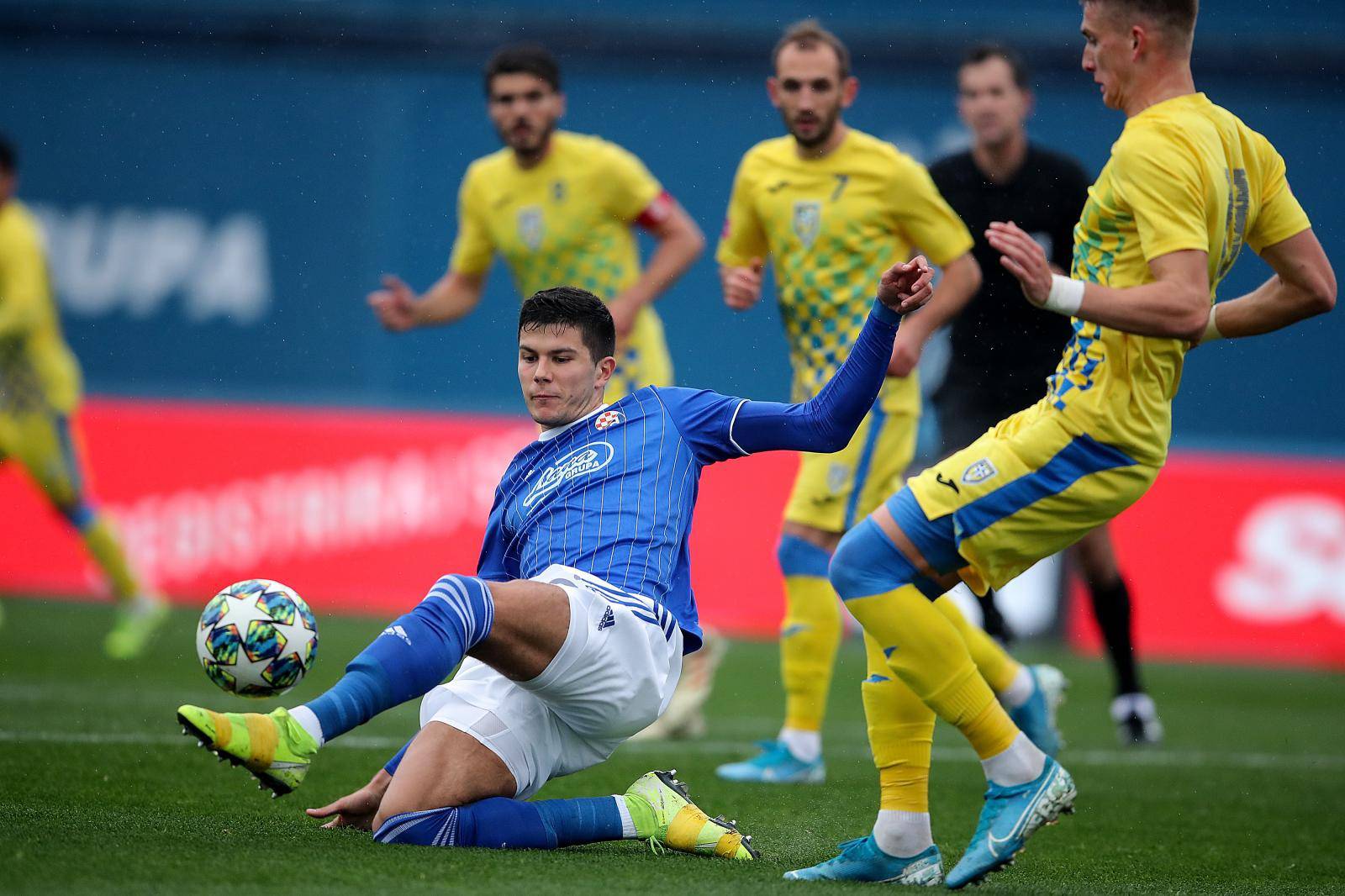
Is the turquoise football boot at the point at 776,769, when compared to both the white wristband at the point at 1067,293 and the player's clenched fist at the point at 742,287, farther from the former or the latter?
the white wristband at the point at 1067,293

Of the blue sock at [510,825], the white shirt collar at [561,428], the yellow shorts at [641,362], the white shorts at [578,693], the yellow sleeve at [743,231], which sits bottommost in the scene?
the blue sock at [510,825]

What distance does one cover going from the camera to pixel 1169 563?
11.2 meters

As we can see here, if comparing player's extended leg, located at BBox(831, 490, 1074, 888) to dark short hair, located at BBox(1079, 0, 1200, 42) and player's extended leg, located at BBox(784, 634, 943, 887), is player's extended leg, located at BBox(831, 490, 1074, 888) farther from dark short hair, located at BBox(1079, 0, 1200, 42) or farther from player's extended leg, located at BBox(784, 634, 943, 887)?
dark short hair, located at BBox(1079, 0, 1200, 42)

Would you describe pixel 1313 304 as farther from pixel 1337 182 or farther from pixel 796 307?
pixel 1337 182

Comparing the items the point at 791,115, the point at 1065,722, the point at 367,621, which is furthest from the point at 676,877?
the point at 367,621

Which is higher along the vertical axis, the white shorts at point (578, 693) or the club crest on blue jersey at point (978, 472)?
the club crest on blue jersey at point (978, 472)

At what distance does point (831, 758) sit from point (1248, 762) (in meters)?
1.83

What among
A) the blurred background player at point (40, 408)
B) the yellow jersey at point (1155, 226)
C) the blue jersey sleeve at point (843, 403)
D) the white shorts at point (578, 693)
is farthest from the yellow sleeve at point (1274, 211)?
the blurred background player at point (40, 408)

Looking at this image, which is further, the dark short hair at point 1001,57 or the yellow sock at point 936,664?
the dark short hair at point 1001,57

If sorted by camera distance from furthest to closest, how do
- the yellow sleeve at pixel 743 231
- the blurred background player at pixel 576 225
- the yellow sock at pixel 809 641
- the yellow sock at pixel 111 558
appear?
1. the yellow sock at pixel 111 558
2. the blurred background player at pixel 576 225
3. the yellow sleeve at pixel 743 231
4. the yellow sock at pixel 809 641

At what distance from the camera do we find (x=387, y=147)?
1664 centimetres

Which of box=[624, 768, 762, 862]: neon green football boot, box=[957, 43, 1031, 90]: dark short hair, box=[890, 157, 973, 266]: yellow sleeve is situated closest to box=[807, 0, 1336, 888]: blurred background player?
box=[624, 768, 762, 862]: neon green football boot

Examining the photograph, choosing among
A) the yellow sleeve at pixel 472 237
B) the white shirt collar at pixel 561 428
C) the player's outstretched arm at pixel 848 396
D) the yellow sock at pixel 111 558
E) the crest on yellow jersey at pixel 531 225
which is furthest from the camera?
the yellow sock at pixel 111 558

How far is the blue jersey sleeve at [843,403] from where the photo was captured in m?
4.10
